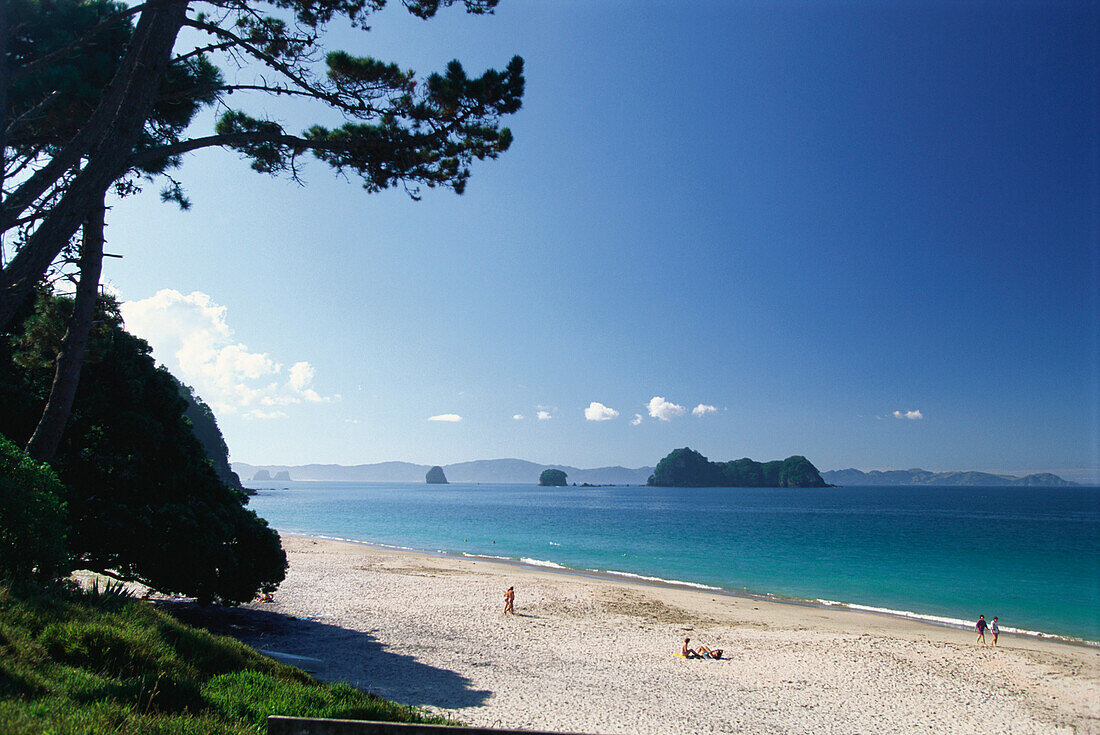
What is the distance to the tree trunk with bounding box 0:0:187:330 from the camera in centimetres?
784

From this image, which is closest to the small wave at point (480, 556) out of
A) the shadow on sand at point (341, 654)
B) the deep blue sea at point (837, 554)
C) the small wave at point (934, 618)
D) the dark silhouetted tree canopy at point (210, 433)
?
the deep blue sea at point (837, 554)

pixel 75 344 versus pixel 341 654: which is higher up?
pixel 75 344

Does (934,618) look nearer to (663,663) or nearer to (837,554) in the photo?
(663,663)

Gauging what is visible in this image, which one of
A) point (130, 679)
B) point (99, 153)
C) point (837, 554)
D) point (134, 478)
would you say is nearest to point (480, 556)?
point (837, 554)

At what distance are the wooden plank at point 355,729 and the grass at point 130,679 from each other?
153 centimetres

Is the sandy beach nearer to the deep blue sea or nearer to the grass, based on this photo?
the grass

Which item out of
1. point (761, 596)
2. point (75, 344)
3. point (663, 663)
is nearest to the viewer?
point (75, 344)

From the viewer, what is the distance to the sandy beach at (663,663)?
472 inches

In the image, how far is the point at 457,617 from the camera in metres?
20.8

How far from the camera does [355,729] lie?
3.78m

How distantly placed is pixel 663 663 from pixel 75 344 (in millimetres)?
15598

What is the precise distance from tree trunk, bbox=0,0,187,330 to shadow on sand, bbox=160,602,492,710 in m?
8.79

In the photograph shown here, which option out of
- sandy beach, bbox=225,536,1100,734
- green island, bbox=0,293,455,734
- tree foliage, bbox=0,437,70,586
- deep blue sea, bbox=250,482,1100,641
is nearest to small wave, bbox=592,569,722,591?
deep blue sea, bbox=250,482,1100,641

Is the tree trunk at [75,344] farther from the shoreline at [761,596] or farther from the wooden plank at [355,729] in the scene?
the shoreline at [761,596]
